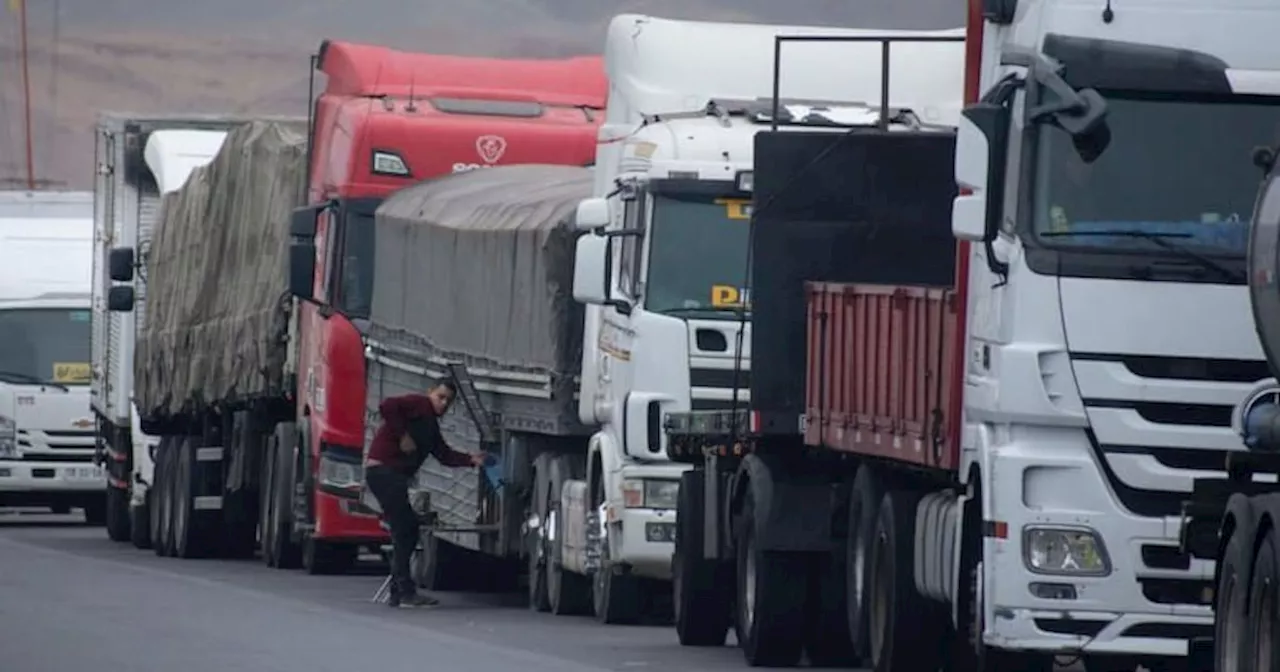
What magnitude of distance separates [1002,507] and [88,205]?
30.4 meters

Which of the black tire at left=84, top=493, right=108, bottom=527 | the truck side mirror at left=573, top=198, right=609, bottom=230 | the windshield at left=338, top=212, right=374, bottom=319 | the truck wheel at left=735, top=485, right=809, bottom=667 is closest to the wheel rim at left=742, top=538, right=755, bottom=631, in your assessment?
the truck wheel at left=735, top=485, right=809, bottom=667

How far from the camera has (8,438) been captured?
38.7m

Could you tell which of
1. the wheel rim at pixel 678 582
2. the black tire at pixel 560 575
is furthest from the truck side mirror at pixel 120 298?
the wheel rim at pixel 678 582

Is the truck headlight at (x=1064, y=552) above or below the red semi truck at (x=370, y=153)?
below

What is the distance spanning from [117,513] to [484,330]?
13.2 meters

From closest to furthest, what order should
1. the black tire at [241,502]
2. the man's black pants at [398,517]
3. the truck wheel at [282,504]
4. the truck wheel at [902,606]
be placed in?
the truck wheel at [902,606] → the man's black pants at [398,517] → the truck wheel at [282,504] → the black tire at [241,502]

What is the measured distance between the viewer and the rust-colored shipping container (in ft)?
50.9

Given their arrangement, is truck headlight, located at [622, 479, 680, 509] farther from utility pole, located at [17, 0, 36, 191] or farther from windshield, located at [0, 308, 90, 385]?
utility pole, located at [17, 0, 36, 191]

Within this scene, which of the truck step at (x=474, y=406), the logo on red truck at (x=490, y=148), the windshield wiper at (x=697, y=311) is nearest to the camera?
the windshield wiper at (x=697, y=311)

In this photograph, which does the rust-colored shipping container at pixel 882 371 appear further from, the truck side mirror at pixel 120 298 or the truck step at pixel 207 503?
the truck side mirror at pixel 120 298

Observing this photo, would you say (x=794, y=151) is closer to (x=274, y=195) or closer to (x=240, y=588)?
(x=240, y=588)

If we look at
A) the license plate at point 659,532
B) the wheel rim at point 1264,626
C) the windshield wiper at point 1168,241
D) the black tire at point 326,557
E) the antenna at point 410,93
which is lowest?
the black tire at point 326,557

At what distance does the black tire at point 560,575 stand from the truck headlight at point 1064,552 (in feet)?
29.0

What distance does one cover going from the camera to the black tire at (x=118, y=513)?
3703 cm
